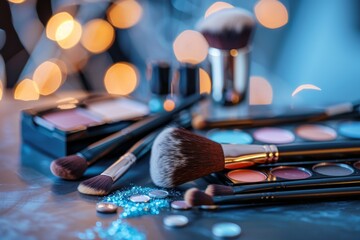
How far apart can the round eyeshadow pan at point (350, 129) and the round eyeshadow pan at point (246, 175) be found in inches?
9.5

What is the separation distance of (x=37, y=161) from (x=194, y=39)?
0.61 metres

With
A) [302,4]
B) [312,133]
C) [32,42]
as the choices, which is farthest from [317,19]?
[32,42]

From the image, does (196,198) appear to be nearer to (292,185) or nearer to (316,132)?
(292,185)

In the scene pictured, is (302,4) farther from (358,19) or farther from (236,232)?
(236,232)

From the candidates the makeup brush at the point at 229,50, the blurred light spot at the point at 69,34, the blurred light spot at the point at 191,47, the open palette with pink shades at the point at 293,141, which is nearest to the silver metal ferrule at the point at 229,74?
the makeup brush at the point at 229,50

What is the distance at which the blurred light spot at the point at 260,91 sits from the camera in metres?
1.23

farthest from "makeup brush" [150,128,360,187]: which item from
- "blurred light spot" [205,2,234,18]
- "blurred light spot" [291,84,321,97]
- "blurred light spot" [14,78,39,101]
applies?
"blurred light spot" [14,78,39,101]

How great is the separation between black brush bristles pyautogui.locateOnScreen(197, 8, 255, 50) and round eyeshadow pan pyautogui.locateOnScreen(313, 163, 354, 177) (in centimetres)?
28

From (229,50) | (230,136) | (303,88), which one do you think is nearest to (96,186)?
(230,136)

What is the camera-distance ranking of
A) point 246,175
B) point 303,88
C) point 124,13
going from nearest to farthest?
point 246,175, point 303,88, point 124,13

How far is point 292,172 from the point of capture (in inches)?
29.5

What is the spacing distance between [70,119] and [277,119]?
33cm

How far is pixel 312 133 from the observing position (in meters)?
0.94

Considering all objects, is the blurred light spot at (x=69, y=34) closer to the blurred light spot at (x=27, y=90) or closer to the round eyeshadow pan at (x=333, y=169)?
the blurred light spot at (x=27, y=90)
